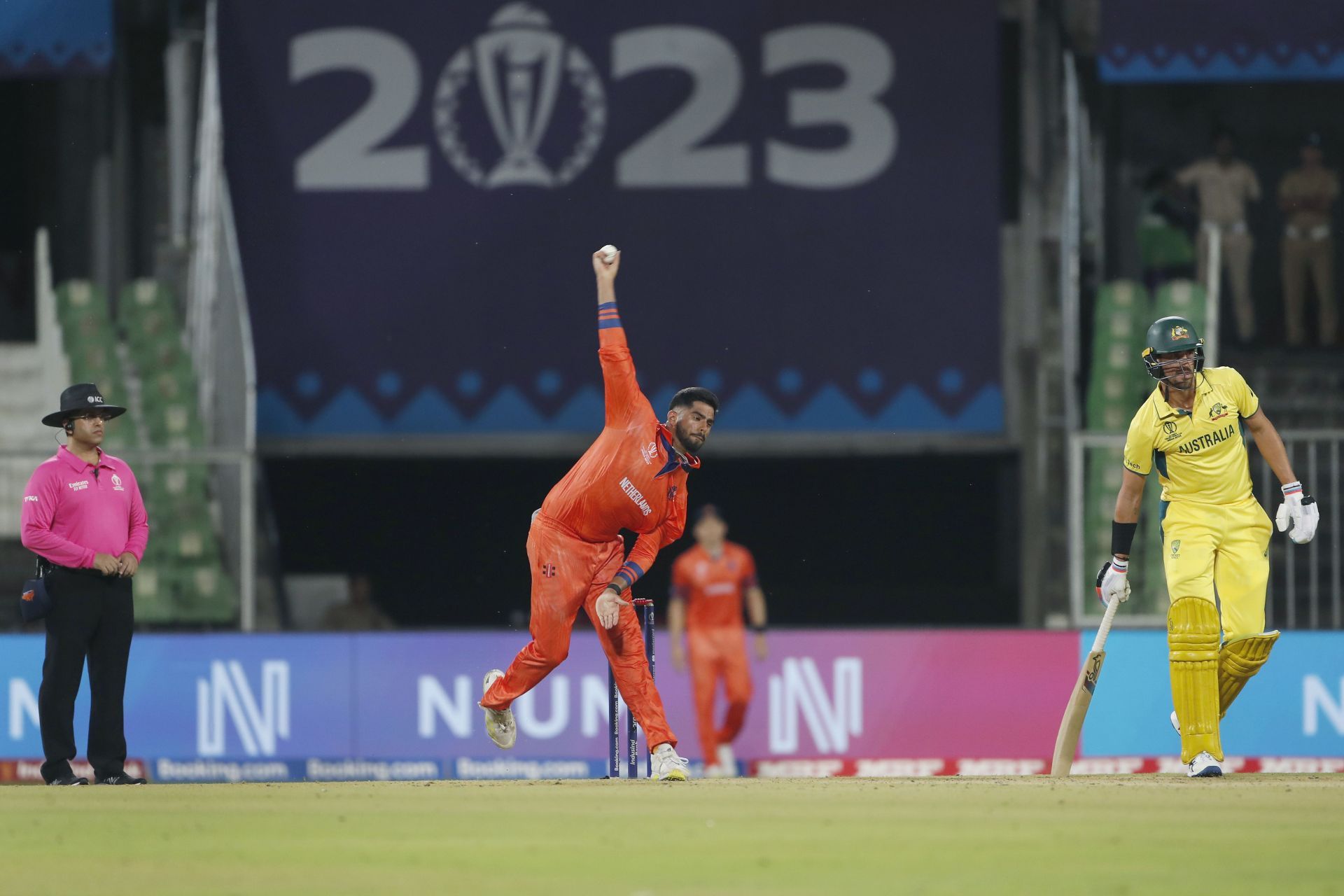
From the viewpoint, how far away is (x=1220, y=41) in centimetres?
1641

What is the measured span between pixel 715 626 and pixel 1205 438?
6695 mm

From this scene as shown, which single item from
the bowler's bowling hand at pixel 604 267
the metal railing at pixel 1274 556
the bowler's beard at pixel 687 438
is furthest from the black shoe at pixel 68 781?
the metal railing at pixel 1274 556

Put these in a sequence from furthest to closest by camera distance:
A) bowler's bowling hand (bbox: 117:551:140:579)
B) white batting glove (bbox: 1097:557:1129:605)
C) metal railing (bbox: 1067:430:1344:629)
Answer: metal railing (bbox: 1067:430:1344:629) → bowler's bowling hand (bbox: 117:551:140:579) → white batting glove (bbox: 1097:557:1129:605)

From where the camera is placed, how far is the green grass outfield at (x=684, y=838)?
607 cm

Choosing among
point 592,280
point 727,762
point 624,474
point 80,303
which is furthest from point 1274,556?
point 80,303

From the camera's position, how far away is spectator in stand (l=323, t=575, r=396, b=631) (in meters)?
16.4

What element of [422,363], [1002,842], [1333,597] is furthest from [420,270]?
[1002,842]

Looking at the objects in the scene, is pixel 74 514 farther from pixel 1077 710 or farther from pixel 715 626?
pixel 715 626

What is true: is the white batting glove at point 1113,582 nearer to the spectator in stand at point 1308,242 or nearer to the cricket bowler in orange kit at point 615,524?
the cricket bowler in orange kit at point 615,524

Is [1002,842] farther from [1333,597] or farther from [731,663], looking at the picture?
[1333,597]

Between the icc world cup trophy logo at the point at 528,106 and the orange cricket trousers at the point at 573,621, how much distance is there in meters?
8.30

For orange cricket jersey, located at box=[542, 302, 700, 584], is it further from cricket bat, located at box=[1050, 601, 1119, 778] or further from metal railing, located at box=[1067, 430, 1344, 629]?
metal railing, located at box=[1067, 430, 1344, 629]

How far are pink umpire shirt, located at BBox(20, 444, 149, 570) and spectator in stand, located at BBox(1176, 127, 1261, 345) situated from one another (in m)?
10.4

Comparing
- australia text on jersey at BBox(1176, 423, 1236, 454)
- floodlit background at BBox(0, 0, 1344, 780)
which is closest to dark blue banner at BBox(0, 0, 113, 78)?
floodlit background at BBox(0, 0, 1344, 780)
